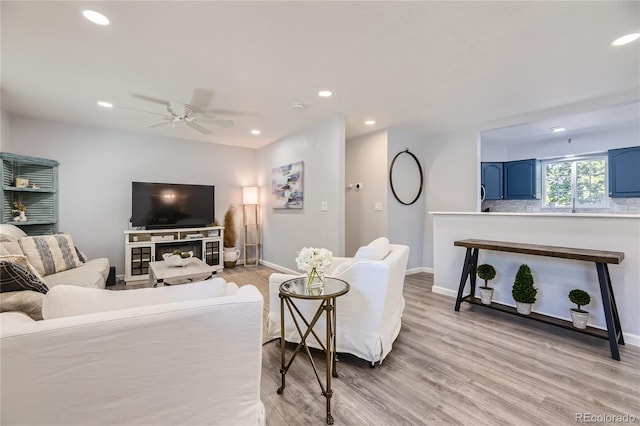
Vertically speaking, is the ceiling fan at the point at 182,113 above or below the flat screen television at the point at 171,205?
above

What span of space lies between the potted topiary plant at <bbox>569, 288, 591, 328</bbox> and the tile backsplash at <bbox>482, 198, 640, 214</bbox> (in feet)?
11.3

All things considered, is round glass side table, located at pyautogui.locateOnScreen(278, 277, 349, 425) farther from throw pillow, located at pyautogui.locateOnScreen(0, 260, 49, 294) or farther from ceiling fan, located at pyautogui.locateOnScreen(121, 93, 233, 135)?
ceiling fan, located at pyautogui.locateOnScreen(121, 93, 233, 135)

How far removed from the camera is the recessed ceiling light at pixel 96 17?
183 cm

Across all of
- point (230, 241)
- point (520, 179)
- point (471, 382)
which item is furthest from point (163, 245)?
point (520, 179)

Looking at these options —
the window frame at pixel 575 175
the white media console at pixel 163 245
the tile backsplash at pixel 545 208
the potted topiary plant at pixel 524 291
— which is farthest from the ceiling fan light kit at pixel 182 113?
the window frame at pixel 575 175

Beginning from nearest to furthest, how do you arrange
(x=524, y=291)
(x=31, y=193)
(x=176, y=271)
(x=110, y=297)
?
(x=110, y=297)
(x=524, y=291)
(x=176, y=271)
(x=31, y=193)

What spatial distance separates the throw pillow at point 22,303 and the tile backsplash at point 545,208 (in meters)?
6.70

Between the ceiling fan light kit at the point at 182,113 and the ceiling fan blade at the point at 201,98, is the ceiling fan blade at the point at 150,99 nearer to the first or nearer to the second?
the ceiling fan light kit at the point at 182,113

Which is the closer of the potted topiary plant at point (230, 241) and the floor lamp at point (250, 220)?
the potted topiary plant at point (230, 241)

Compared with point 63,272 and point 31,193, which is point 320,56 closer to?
point 63,272

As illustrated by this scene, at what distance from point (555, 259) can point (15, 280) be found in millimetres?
4118

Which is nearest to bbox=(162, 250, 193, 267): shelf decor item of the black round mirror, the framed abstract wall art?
the framed abstract wall art

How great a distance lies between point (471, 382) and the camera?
184 centimetres

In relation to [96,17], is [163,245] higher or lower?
lower
